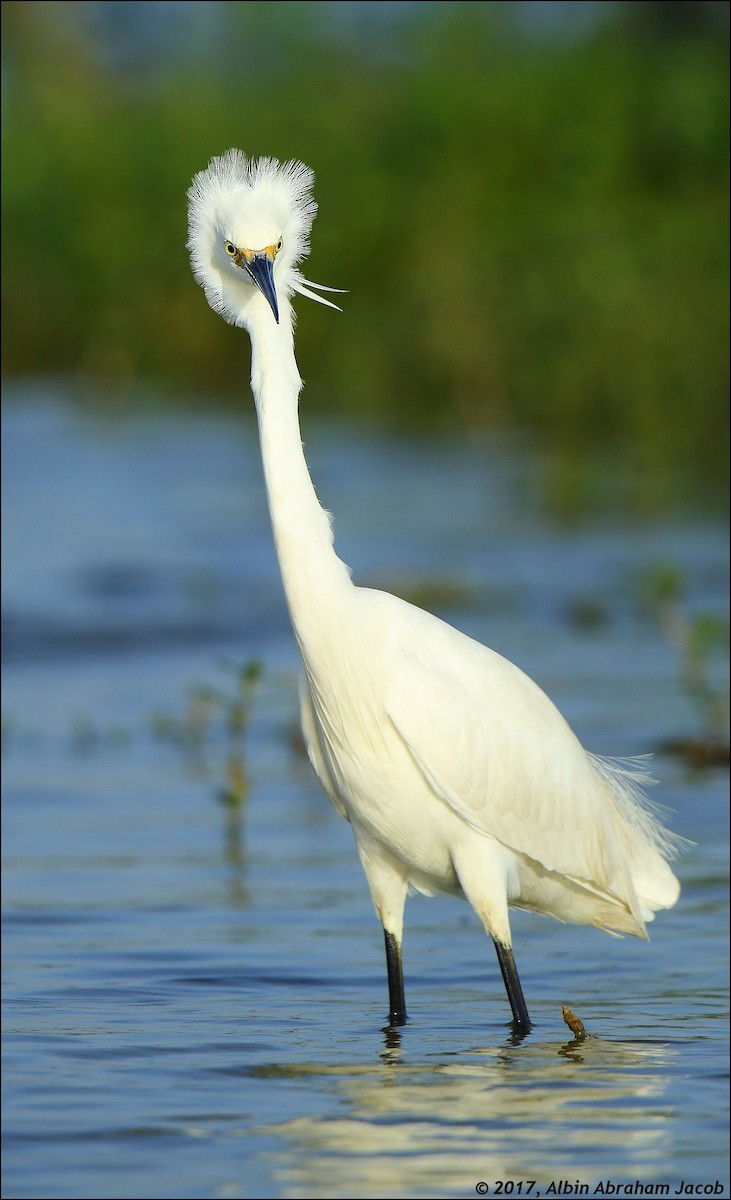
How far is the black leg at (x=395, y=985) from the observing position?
5629mm

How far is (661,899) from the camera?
19.7 feet

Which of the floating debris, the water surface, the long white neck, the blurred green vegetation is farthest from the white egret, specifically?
the blurred green vegetation

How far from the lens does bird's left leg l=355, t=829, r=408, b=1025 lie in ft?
18.5

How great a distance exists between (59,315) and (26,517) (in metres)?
16.9

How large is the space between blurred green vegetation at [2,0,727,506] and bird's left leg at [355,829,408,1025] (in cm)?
1589

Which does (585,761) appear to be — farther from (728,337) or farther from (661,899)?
(728,337)

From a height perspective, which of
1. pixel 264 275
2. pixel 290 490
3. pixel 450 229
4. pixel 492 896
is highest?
pixel 450 229

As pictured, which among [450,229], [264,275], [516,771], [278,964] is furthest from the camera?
[450,229]

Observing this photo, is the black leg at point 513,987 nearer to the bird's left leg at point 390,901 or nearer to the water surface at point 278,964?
the water surface at point 278,964

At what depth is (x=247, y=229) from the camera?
5.29 meters

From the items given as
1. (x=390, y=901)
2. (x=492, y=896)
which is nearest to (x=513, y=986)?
(x=492, y=896)

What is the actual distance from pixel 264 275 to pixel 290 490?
1.76 feet

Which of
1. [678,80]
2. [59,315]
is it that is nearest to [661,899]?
[678,80]

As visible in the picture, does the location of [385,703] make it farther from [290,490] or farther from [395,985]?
[395,985]
